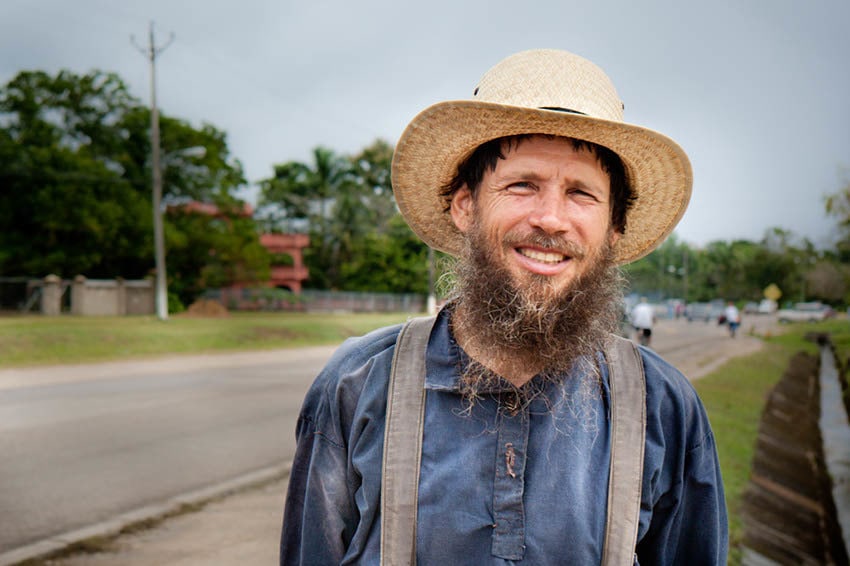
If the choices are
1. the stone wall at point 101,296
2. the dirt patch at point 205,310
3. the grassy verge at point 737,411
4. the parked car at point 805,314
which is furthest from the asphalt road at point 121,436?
the parked car at point 805,314

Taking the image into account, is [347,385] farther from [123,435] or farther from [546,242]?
[123,435]

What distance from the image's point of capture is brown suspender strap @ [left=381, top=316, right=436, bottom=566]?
1.44 m

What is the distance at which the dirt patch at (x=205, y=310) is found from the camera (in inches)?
1072

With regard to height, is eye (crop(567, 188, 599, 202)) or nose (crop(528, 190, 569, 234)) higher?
eye (crop(567, 188, 599, 202))

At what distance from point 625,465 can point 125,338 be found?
15.7 metres

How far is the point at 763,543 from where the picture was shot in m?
5.20

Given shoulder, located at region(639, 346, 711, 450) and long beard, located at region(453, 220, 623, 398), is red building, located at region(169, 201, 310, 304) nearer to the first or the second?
long beard, located at region(453, 220, 623, 398)

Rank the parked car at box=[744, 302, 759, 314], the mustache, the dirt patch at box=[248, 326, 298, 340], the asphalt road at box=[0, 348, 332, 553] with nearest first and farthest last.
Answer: the mustache → the asphalt road at box=[0, 348, 332, 553] → the dirt patch at box=[248, 326, 298, 340] → the parked car at box=[744, 302, 759, 314]

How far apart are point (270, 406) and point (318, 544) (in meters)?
8.31

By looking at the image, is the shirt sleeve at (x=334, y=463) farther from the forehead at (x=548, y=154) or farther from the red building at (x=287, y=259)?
the red building at (x=287, y=259)

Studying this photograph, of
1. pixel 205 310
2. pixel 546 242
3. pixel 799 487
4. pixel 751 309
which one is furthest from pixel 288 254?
pixel 751 309

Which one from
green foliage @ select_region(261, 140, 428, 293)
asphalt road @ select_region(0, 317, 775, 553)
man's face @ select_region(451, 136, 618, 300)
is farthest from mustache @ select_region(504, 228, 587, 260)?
green foliage @ select_region(261, 140, 428, 293)

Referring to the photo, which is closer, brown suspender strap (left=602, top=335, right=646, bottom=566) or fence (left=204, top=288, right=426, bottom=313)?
brown suspender strap (left=602, top=335, right=646, bottom=566)

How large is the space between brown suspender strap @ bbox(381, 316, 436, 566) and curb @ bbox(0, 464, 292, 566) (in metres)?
3.61
